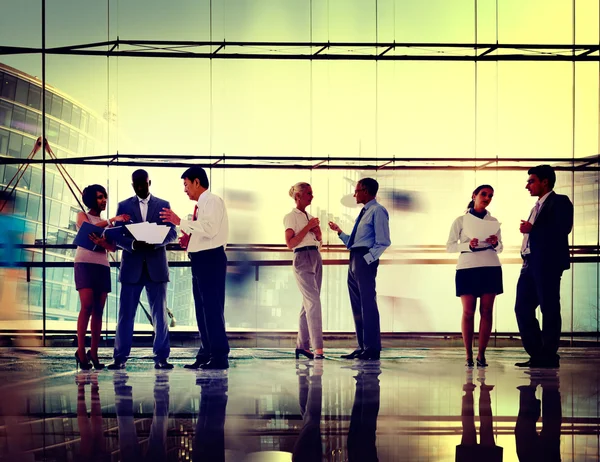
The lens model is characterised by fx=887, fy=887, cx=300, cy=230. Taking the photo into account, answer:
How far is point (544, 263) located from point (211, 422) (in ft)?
11.5

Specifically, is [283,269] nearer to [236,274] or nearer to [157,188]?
[236,274]

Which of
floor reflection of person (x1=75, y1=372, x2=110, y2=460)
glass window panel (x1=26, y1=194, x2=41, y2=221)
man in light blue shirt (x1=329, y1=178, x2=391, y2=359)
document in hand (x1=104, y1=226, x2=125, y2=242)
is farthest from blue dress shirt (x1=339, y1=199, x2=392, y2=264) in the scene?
glass window panel (x1=26, y1=194, x2=41, y2=221)

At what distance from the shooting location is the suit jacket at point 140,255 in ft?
20.5

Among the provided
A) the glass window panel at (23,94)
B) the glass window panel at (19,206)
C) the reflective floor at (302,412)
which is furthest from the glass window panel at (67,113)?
the reflective floor at (302,412)

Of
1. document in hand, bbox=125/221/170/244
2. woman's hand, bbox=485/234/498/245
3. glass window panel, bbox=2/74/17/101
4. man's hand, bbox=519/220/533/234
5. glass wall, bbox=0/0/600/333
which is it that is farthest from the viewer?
glass window panel, bbox=2/74/17/101

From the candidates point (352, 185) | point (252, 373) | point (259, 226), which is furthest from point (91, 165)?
point (252, 373)

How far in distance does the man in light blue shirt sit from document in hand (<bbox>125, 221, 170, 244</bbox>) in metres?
1.45

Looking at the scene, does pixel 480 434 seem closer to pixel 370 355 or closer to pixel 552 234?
pixel 552 234

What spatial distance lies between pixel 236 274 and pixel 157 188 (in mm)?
1152

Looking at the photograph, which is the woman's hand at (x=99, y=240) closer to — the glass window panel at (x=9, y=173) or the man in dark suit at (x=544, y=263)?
the glass window panel at (x=9, y=173)

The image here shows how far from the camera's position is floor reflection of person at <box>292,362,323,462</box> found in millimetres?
3244

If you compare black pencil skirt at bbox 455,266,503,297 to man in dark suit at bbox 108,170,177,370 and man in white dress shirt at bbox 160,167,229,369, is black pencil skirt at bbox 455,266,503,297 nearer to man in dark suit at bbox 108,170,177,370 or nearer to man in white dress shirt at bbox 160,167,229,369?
man in white dress shirt at bbox 160,167,229,369

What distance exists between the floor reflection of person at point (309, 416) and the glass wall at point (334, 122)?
2552 millimetres

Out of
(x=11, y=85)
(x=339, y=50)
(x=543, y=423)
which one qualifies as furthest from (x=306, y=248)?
(x=11, y=85)
